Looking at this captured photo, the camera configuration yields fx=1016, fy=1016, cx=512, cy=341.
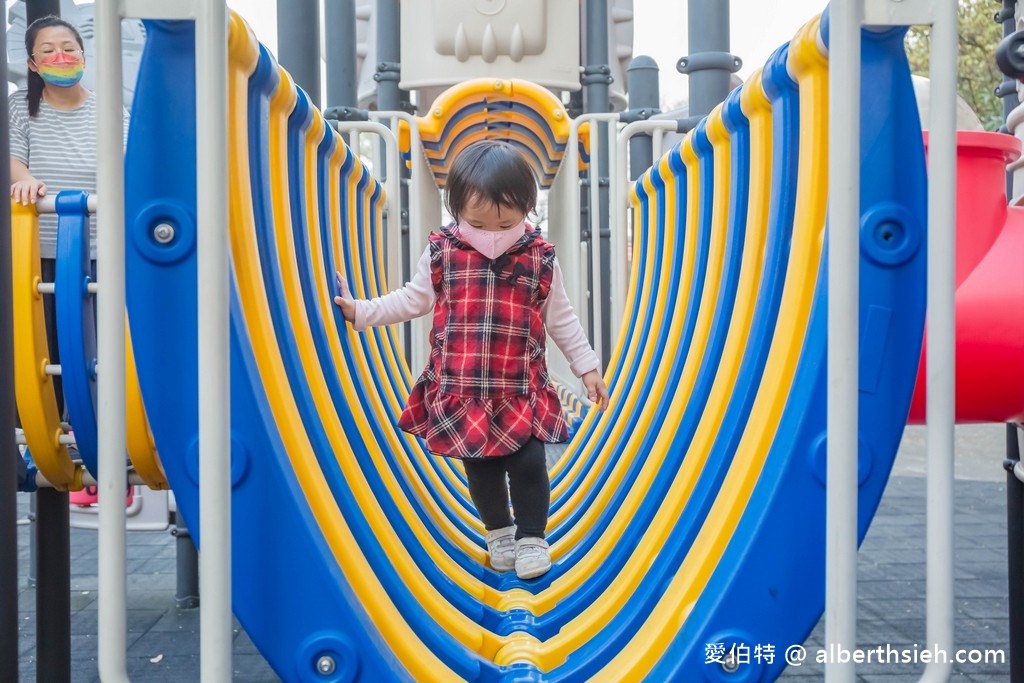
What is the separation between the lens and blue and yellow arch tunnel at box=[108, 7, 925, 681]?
122cm

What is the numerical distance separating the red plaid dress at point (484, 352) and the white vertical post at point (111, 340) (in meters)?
1.06

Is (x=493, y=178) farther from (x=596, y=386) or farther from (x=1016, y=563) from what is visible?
(x=1016, y=563)

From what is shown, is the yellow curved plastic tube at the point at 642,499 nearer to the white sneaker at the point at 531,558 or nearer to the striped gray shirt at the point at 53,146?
the white sneaker at the point at 531,558

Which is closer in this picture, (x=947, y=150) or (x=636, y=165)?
(x=947, y=150)

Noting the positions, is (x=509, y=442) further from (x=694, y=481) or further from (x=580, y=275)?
(x=580, y=275)

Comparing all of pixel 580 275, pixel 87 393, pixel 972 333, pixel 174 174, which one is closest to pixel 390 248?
pixel 580 275

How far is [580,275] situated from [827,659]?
13.1 ft

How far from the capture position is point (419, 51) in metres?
6.75

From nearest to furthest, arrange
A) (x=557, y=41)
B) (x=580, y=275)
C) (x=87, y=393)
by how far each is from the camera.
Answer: (x=87, y=393)
(x=580, y=275)
(x=557, y=41)

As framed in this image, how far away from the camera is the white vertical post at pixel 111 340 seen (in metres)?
1.21

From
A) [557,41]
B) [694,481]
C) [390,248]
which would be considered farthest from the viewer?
[557,41]

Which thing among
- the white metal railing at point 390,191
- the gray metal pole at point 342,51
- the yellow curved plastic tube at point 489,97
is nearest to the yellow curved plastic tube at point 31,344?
the white metal railing at point 390,191

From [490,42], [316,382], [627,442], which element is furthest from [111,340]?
[490,42]

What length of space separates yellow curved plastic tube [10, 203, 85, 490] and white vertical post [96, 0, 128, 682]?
3.74ft
